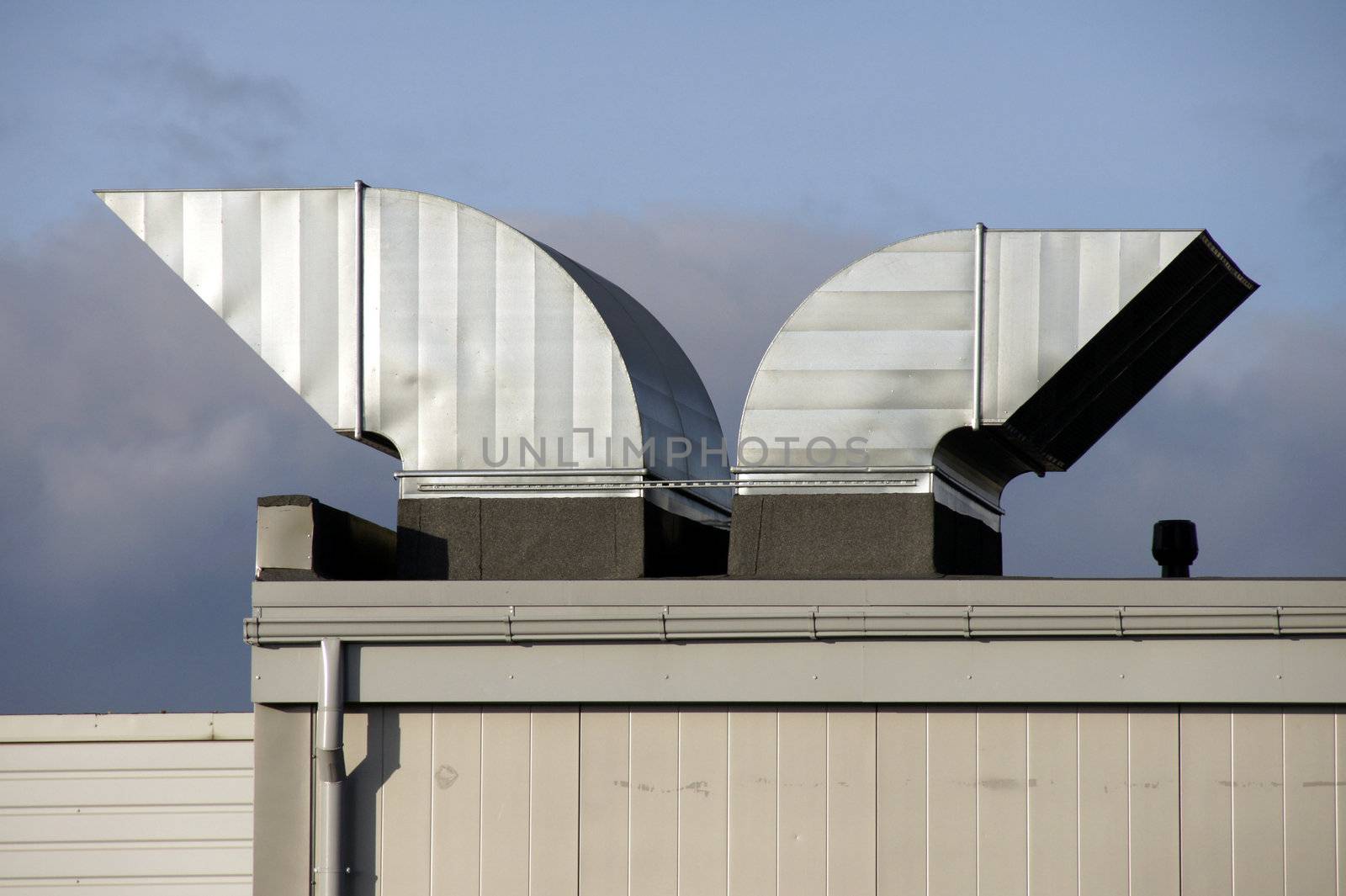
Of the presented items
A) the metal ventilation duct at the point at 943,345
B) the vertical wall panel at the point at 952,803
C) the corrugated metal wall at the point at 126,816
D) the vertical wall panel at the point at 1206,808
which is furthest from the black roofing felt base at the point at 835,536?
the corrugated metal wall at the point at 126,816

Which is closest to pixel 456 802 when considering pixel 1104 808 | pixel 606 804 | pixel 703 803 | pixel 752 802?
pixel 606 804

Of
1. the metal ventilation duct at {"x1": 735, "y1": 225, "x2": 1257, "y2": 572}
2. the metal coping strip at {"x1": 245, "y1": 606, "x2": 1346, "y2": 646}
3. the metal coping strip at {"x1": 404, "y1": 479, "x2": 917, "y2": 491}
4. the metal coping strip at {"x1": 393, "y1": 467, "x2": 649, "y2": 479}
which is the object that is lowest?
the metal coping strip at {"x1": 245, "y1": 606, "x2": 1346, "y2": 646}

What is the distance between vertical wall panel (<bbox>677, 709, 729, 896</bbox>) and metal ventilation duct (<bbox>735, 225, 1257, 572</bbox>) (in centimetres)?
183

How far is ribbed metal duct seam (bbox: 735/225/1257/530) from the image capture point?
12281 mm

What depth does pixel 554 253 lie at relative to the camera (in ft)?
43.4

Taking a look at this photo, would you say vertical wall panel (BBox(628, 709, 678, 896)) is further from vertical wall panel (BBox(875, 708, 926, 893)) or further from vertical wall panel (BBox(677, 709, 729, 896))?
vertical wall panel (BBox(875, 708, 926, 893))

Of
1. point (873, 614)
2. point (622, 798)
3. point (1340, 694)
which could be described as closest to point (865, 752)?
point (873, 614)

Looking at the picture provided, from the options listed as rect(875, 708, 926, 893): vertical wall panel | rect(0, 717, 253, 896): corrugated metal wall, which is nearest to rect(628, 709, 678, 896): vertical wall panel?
rect(875, 708, 926, 893): vertical wall panel

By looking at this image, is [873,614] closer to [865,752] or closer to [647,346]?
[865,752]

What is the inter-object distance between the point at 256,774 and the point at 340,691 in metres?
0.87

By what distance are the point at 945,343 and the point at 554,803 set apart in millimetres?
4587

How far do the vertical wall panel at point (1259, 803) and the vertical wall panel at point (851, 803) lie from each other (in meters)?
2.41

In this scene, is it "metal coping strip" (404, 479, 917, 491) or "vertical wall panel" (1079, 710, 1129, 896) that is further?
"metal coping strip" (404, 479, 917, 491)

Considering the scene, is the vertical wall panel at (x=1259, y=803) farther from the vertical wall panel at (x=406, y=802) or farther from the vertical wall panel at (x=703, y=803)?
the vertical wall panel at (x=406, y=802)
